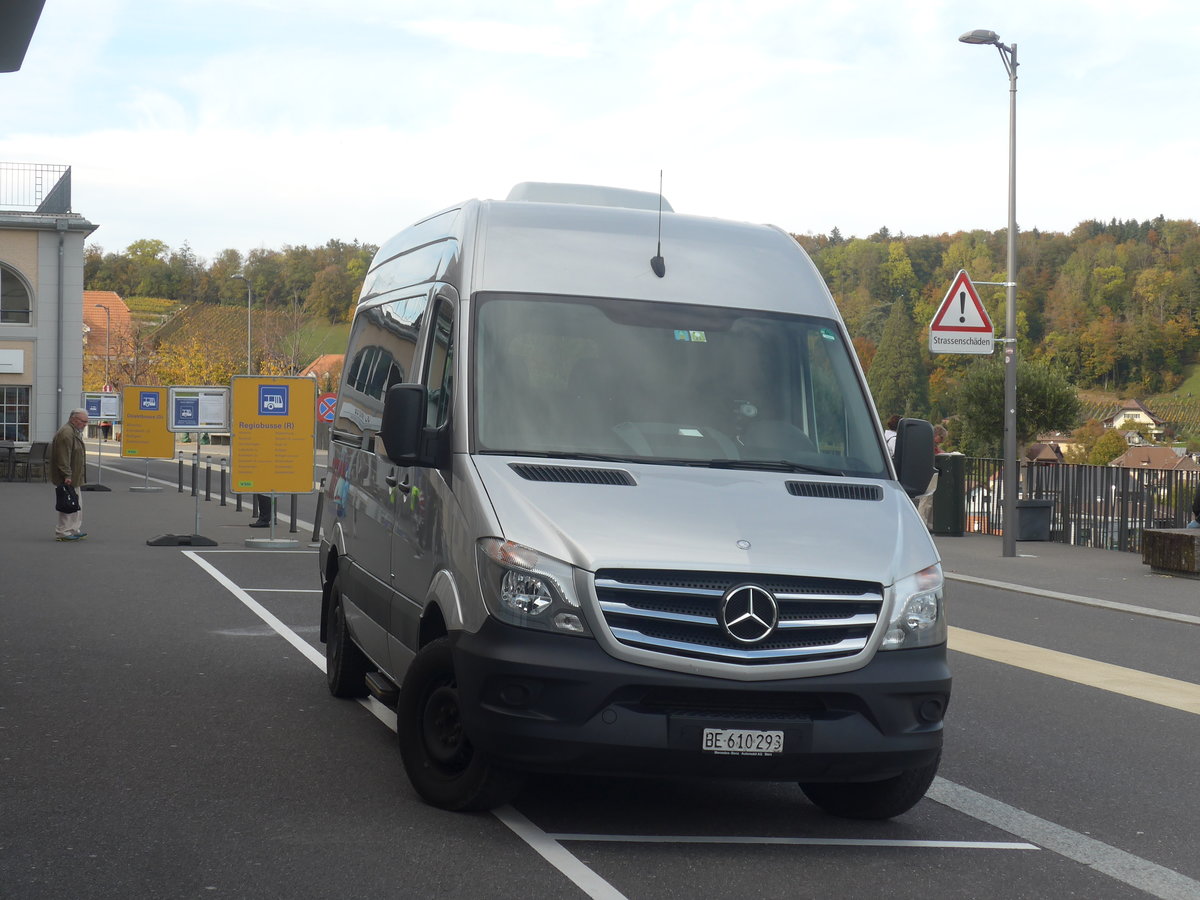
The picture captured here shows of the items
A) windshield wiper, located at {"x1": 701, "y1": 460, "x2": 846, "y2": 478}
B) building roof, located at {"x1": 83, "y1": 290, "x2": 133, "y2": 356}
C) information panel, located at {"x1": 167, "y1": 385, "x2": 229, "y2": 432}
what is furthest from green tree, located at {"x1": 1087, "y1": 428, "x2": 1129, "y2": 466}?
windshield wiper, located at {"x1": 701, "y1": 460, "x2": 846, "y2": 478}

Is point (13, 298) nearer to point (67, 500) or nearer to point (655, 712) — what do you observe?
point (67, 500)

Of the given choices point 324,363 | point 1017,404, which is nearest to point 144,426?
point 1017,404

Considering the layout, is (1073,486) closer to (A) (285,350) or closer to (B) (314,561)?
(B) (314,561)

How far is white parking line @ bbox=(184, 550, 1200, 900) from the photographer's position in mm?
5293

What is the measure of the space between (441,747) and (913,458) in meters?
2.26

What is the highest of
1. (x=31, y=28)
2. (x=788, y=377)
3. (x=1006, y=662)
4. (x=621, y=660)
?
(x=31, y=28)

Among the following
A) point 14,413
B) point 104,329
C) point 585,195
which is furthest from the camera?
point 104,329

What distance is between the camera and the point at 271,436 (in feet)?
65.0

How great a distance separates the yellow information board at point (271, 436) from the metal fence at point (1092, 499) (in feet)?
33.2

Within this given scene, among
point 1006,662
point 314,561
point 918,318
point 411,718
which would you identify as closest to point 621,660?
point 411,718

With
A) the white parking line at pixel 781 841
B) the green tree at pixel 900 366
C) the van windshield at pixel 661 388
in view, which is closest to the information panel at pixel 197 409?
the van windshield at pixel 661 388

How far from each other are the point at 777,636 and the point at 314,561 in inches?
516

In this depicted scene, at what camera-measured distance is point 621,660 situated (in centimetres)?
536

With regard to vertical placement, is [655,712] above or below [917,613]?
below
